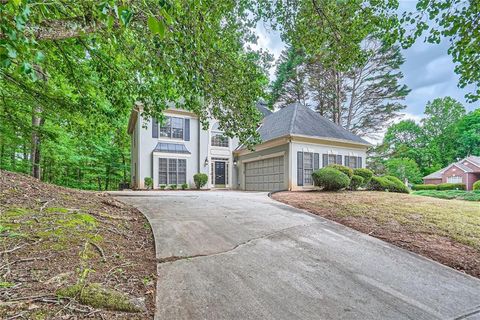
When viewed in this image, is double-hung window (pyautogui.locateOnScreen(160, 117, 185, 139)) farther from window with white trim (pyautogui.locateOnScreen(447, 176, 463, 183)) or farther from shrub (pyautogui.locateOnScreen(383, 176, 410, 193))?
window with white trim (pyautogui.locateOnScreen(447, 176, 463, 183))

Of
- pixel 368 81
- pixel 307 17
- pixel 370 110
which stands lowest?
pixel 307 17

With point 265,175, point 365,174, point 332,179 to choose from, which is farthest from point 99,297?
point 265,175

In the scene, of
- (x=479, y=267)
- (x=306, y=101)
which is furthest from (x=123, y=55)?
(x=306, y=101)

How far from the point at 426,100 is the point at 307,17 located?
4622 cm

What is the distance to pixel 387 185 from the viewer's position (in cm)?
1213

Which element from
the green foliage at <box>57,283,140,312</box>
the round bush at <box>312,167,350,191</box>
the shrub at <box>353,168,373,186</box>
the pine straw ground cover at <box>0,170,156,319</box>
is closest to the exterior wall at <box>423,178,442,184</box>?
the shrub at <box>353,168,373,186</box>

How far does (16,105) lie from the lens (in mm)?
7270

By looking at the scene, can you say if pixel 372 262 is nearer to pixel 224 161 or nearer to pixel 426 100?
pixel 224 161

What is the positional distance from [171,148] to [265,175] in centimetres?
627

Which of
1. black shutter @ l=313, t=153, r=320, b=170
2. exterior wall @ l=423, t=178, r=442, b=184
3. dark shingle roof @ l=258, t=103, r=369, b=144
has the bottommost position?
exterior wall @ l=423, t=178, r=442, b=184

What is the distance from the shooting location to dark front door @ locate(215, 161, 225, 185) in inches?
661

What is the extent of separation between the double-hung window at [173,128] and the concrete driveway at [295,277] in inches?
454

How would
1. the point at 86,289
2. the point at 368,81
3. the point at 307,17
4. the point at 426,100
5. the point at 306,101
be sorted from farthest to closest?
the point at 426,100, the point at 306,101, the point at 368,81, the point at 307,17, the point at 86,289

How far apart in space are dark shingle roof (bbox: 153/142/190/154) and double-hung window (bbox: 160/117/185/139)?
0.54m
